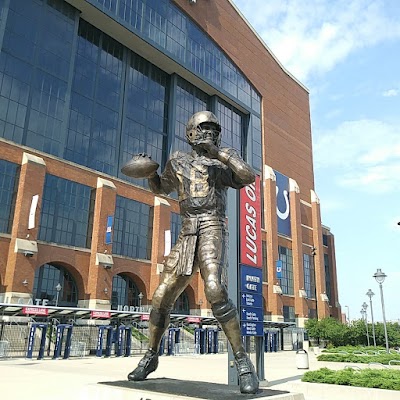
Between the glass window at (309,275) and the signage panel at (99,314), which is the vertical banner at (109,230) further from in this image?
the glass window at (309,275)

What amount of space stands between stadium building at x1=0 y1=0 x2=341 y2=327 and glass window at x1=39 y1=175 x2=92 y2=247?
0.27 ft

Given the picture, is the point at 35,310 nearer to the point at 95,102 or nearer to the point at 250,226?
the point at 250,226

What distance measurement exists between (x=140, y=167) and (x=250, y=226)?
6350 mm

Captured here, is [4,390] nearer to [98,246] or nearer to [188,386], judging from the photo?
[188,386]

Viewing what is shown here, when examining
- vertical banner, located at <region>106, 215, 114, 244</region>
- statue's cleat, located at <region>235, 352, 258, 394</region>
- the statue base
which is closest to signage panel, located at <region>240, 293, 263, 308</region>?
the statue base

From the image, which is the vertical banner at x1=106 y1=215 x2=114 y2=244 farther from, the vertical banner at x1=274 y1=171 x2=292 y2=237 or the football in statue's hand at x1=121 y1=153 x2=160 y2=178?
the football in statue's hand at x1=121 y1=153 x2=160 y2=178

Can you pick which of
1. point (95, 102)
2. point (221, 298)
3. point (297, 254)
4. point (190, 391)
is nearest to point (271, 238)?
point (297, 254)

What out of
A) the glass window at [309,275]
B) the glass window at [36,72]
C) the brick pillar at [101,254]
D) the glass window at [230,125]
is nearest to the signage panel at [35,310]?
the brick pillar at [101,254]

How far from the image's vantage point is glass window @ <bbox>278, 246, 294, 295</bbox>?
167 feet

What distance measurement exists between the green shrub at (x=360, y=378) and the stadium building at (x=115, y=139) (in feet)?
68.7

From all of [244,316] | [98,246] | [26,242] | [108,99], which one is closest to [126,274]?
[98,246]

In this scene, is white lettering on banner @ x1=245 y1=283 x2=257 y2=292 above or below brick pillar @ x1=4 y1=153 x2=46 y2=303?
below

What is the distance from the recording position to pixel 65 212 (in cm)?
3192

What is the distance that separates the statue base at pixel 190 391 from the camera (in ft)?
13.6
